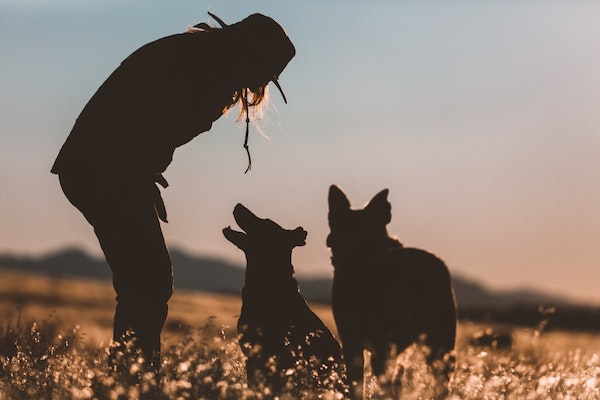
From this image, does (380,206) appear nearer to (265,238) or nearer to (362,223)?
(362,223)

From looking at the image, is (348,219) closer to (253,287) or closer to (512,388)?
(253,287)

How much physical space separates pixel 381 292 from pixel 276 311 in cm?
94

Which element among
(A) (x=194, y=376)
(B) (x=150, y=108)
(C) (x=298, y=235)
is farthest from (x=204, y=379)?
(B) (x=150, y=108)

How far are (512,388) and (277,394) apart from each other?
6.20 ft

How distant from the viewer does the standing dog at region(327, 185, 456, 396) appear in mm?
7449

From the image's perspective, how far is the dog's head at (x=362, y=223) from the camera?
7.66 meters

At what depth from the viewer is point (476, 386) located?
7.25 m

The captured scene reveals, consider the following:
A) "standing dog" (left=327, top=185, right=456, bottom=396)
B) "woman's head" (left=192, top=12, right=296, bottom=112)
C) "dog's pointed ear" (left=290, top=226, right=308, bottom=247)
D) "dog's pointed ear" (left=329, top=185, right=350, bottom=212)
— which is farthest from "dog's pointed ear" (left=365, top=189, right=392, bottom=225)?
"woman's head" (left=192, top=12, right=296, bottom=112)

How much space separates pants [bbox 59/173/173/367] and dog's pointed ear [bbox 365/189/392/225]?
5.65ft

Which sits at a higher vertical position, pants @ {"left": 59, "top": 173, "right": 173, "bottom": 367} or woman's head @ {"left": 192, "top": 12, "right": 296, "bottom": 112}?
woman's head @ {"left": 192, "top": 12, "right": 296, "bottom": 112}

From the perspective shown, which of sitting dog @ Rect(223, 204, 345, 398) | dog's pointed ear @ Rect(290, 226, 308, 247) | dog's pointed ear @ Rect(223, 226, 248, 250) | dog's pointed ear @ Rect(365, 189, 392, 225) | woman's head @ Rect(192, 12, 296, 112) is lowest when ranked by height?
sitting dog @ Rect(223, 204, 345, 398)

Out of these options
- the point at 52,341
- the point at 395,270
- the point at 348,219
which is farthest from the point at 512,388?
the point at 52,341

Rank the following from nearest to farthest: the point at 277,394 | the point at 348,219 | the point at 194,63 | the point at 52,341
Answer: the point at 277,394, the point at 348,219, the point at 194,63, the point at 52,341

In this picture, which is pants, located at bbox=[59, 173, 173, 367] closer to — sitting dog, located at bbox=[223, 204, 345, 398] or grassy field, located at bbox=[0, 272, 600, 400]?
grassy field, located at bbox=[0, 272, 600, 400]
